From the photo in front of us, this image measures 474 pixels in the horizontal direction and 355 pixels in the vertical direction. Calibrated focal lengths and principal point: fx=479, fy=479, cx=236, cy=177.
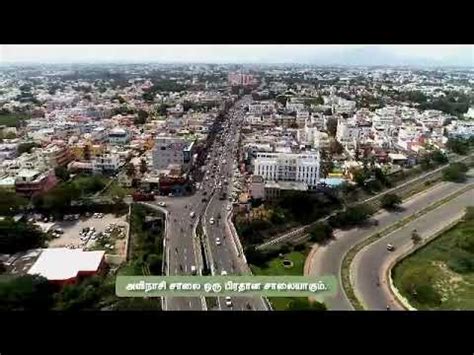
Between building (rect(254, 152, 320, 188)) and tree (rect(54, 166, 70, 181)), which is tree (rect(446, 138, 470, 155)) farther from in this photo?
tree (rect(54, 166, 70, 181))

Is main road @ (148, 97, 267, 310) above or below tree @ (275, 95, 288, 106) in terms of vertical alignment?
below

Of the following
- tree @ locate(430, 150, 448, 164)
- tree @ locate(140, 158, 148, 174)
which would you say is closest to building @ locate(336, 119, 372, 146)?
tree @ locate(430, 150, 448, 164)

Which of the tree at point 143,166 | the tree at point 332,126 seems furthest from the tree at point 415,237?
the tree at point 143,166

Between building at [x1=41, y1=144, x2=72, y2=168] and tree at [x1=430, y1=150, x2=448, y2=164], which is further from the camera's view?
tree at [x1=430, y1=150, x2=448, y2=164]

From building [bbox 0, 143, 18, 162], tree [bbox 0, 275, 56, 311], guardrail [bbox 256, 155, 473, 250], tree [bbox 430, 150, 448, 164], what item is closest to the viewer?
tree [bbox 0, 275, 56, 311]
